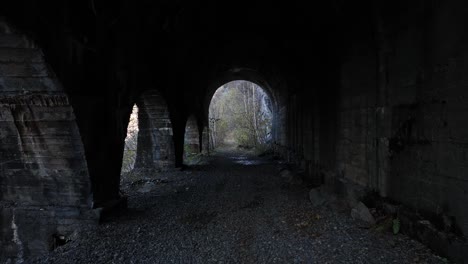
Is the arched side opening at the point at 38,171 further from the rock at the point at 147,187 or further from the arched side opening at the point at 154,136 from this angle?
the arched side opening at the point at 154,136

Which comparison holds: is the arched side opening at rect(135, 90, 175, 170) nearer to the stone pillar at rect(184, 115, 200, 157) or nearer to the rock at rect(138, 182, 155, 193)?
the rock at rect(138, 182, 155, 193)

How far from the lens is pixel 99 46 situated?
505cm

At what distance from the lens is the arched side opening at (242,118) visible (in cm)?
2511

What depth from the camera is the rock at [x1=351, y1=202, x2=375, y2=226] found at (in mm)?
4789

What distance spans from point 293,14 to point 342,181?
170 inches

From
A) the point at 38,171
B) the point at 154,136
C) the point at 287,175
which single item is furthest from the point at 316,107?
the point at 38,171

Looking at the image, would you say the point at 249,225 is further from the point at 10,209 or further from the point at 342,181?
the point at 10,209

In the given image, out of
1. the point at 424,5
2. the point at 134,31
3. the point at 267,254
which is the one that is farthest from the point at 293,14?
the point at 267,254

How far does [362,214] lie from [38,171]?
5.04 m

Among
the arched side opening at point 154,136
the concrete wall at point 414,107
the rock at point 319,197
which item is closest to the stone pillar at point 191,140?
the arched side opening at point 154,136

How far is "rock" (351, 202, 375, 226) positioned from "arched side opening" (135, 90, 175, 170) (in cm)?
670

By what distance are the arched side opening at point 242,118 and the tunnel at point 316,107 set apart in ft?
48.5

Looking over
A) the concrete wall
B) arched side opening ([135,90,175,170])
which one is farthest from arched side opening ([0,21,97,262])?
arched side opening ([135,90,175,170])

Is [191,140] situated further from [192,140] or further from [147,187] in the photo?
[147,187]
